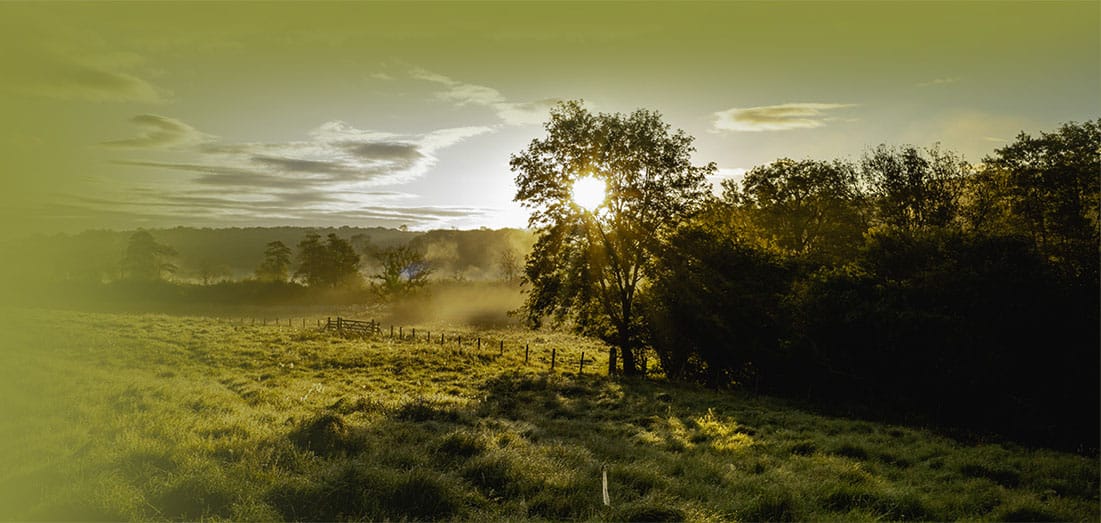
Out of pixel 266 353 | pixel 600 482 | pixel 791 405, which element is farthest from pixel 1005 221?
pixel 266 353

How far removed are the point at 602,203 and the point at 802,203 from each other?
18.6 metres

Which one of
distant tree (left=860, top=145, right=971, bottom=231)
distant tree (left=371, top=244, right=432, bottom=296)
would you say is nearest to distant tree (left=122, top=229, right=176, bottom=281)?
distant tree (left=371, top=244, right=432, bottom=296)

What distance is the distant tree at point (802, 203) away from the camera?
38281mm

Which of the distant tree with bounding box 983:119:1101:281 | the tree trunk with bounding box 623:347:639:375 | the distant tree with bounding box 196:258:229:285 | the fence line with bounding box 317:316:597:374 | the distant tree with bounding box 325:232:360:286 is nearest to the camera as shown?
the distant tree with bounding box 983:119:1101:281

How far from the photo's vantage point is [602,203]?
3173 cm

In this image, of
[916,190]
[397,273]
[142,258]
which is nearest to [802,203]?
[916,190]

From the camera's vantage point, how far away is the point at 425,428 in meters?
14.2

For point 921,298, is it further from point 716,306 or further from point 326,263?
point 326,263

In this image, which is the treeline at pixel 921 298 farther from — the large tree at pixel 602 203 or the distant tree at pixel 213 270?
the distant tree at pixel 213 270

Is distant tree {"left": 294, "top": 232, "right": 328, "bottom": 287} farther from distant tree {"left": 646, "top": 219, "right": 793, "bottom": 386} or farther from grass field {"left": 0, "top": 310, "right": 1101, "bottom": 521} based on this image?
distant tree {"left": 646, "top": 219, "right": 793, "bottom": 386}

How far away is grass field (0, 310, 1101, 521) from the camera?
8.03 meters

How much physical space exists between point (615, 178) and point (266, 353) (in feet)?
73.0

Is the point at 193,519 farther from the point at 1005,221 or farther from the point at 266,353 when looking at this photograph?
the point at 1005,221

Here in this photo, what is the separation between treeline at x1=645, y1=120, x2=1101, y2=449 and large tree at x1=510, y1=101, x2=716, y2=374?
1.87 m
